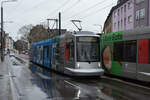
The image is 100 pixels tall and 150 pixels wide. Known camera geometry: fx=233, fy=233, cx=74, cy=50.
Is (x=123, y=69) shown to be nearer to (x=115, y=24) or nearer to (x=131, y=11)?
(x=131, y=11)

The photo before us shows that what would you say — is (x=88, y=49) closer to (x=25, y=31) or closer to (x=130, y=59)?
(x=130, y=59)

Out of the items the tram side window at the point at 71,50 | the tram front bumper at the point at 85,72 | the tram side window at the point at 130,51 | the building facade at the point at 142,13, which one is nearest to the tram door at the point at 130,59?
the tram side window at the point at 130,51

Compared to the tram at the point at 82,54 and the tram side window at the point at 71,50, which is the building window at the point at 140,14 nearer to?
the tram at the point at 82,54

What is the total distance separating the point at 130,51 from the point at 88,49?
2.53 meters

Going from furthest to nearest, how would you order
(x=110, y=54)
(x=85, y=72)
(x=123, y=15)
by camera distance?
Result: (x=123, y=15) < (x=110, y=54) < (x=85, y=72)

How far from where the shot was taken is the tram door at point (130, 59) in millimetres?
12281

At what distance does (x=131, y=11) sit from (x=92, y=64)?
3239 cm

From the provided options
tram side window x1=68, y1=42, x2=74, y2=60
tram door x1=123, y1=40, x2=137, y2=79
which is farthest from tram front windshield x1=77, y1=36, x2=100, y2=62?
tram door x1=123, y1=40, x2=137, y2=79

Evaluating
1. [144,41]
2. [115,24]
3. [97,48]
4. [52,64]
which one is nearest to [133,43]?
[144,41]

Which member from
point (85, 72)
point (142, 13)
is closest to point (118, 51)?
point (85, 72)

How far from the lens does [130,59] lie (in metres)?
12.7

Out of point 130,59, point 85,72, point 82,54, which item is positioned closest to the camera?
point 130,59

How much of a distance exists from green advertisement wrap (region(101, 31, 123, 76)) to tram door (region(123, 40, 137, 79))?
0.62m

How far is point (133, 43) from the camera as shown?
12500 mm
